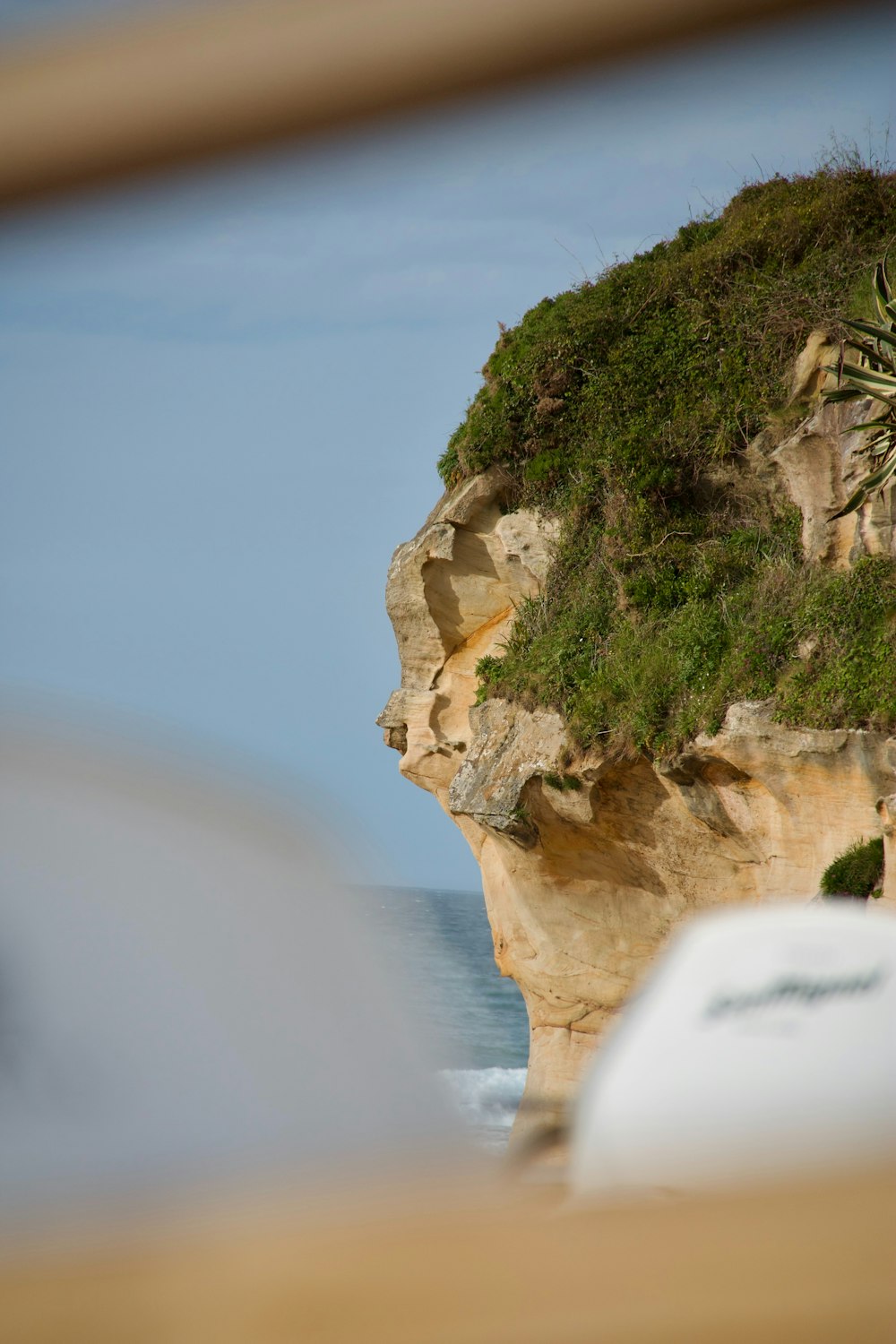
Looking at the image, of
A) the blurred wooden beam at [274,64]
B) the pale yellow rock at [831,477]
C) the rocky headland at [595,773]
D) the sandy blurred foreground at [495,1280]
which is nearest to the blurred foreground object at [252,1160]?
the sandy blurred foreground at [495,1280]

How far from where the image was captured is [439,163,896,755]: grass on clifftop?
36.1 feet

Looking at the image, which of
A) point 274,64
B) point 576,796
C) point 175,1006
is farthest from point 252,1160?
point 576,796

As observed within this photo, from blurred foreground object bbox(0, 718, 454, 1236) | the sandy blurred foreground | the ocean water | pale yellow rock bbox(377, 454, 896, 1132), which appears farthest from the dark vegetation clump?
the sandy blurred foreground

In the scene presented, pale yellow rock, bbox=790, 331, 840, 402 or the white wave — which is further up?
pale yellow rock, bbox=790, 331, 840, 402

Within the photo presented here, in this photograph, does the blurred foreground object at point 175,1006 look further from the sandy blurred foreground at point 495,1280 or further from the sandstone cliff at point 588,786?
the sandstone cliff at point 588,786

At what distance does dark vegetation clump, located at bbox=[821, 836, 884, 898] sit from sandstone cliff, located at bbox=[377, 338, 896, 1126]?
197 mm

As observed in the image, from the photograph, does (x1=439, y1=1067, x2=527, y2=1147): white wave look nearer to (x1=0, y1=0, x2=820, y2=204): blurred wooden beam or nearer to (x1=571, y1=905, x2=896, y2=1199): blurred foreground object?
(x1=571, y1=905, x2=896, y2=1199): blurred foreground object

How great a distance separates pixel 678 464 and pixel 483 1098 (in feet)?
41.6

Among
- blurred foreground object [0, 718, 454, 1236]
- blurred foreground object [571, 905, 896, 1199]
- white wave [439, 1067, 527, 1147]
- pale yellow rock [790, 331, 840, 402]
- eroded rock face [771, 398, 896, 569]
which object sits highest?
pale yellow rock [790, 331, 840, 402]

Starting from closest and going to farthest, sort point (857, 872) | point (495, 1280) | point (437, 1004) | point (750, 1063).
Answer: point (495, 1280) < point (750, 1063) < point (437, 1004) < point (857, 872)

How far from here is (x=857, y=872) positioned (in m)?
9.30

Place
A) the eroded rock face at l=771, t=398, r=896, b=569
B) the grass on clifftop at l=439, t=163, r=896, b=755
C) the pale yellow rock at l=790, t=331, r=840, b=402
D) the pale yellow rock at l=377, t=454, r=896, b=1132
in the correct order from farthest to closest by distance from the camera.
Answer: the pale yellow rock at l=790, t=331, r=840, b=402 → the grass on clifftop at l=439, t=163, r=896, b=755 → the eroded rock face at l=771, t=398, r=896, b=569 → the pale yellow rock at l=377, t=454, r=896, b=1132

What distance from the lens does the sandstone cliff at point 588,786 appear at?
1007 cm

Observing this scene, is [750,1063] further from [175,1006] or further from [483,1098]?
[175,1006]
